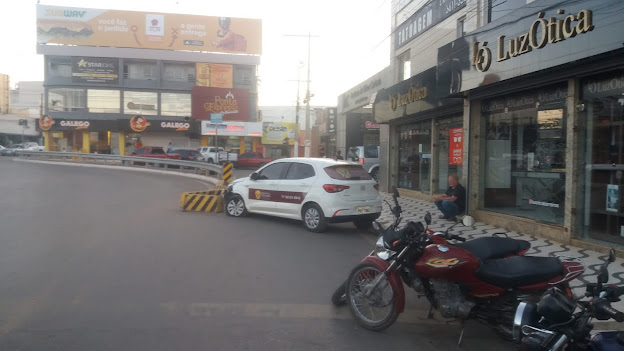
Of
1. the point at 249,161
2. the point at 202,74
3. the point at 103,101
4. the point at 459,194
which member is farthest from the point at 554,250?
the point at 103,101

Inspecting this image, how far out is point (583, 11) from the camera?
783 cm

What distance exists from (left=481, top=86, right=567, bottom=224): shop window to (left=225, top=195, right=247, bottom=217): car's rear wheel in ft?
19.4

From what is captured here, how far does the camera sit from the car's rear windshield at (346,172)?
10681 millimetres

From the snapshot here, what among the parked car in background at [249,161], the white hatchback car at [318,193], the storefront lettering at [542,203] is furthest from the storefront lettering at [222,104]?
the storefront lettering at [542,203]

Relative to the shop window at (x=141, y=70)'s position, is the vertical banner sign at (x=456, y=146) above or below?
below

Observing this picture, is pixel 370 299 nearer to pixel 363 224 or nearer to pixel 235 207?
pixel 363 224

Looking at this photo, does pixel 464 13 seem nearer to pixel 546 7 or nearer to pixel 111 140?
pixel 546 7

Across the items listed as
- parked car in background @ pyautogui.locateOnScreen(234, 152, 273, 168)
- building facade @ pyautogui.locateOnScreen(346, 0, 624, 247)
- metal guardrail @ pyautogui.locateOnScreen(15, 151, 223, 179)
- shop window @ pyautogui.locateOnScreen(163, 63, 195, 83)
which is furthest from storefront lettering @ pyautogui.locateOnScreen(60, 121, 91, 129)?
building facade @ pyautogui.locateOnScreen(346, 0, 624, 247)

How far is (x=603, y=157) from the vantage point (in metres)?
8.39

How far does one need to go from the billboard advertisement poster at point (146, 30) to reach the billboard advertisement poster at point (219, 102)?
5.52 meters

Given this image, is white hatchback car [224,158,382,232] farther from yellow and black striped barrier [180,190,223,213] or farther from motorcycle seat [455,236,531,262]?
motorcycle seat [455,236,531,262]

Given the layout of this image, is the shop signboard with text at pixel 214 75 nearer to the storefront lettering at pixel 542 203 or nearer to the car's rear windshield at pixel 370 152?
the car's rear windshield at pixel 370 152

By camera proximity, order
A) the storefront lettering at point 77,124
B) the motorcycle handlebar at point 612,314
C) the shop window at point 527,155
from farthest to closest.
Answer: the storefront lettering at point 77,124 → the shop window at point 527,155 → the motorcycle handlebar at point 612,314

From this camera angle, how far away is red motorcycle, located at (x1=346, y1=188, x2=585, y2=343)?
4.46 meters
